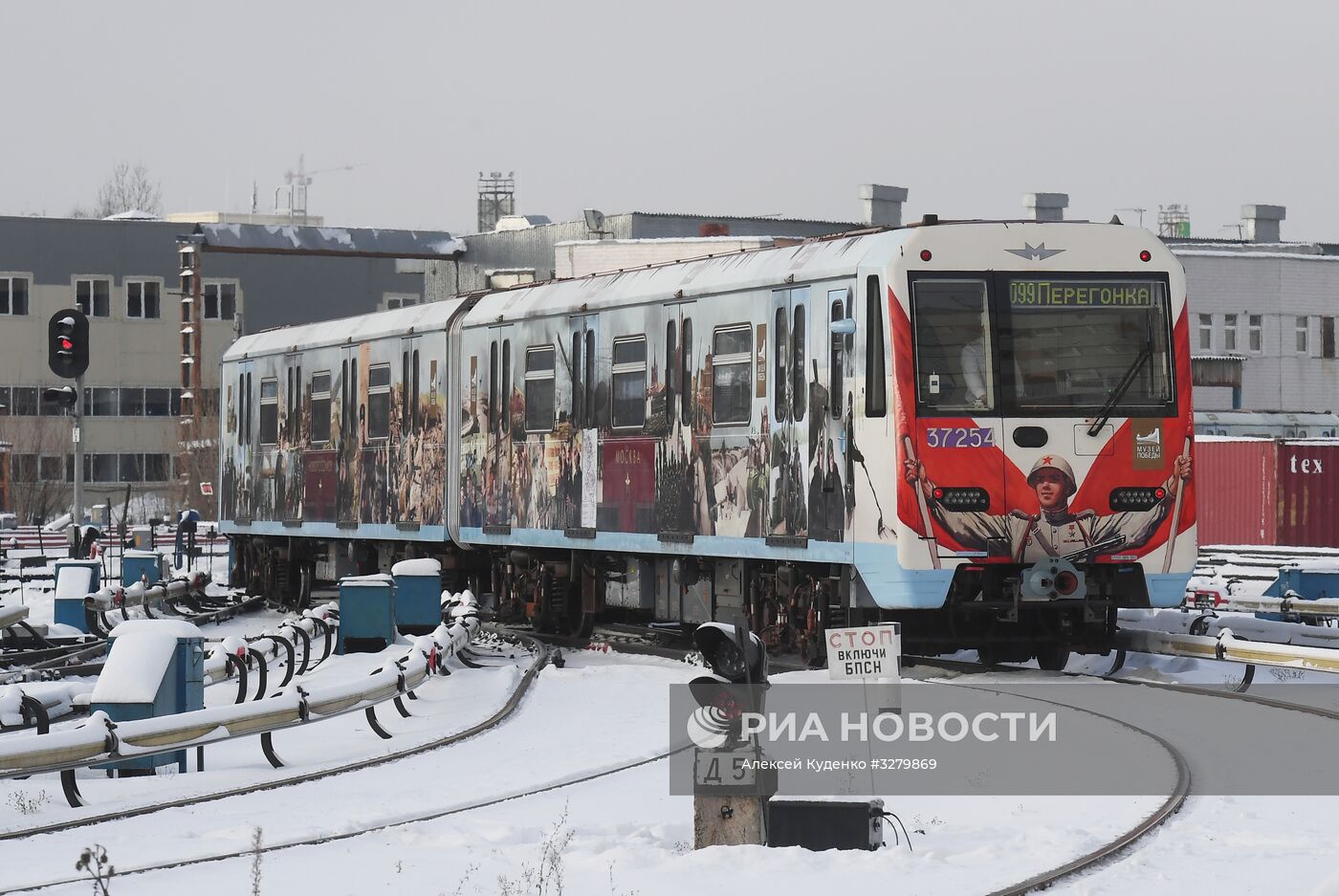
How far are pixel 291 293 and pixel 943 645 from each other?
61870mm

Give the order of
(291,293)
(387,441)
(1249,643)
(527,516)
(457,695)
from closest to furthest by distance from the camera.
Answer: (1249,643), (457,695), (527,516), (387,441), (291,293)

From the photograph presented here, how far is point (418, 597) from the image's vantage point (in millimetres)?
21797

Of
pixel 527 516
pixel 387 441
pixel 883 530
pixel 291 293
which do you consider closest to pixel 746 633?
pixel 883 530

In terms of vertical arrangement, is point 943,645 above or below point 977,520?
below

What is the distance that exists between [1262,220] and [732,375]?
198 feet

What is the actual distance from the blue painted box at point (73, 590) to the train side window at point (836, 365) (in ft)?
37.2

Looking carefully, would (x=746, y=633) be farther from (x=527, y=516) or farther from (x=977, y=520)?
(x=527, y=516)

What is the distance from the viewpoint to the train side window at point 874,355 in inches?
603

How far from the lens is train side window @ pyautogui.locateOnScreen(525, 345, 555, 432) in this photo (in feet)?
67.9

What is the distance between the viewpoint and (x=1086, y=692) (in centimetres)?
1485

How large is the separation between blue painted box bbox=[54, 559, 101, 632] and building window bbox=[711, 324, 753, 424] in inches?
378

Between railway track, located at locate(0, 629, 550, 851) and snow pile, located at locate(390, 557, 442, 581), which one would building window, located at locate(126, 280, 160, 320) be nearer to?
snow pile, located at locate(390, 557, 442, 581)

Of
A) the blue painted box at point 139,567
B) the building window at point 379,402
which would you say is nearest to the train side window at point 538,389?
the building window at point 379,402

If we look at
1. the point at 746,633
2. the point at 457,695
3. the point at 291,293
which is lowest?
the point at 457,695
